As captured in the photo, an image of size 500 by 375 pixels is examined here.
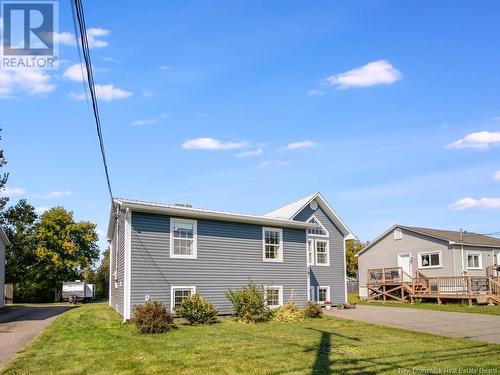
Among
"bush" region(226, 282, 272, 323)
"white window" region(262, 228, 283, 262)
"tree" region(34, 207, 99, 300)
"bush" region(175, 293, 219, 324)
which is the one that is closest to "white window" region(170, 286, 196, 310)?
"bush" region(175, 293, 219, 324)

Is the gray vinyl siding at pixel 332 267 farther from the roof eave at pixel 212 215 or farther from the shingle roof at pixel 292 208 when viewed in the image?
the roof eave at pixel 212 215

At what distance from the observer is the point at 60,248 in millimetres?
41312

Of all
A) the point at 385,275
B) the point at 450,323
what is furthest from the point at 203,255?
the point at 385,275

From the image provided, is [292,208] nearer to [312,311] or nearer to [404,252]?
[312,311]

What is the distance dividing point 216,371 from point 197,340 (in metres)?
3.67

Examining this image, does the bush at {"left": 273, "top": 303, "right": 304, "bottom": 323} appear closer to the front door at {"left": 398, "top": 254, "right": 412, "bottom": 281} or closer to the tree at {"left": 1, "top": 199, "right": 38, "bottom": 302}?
the front door at {"left": 398, "top": 254, "right": 412, "bottom": 281}

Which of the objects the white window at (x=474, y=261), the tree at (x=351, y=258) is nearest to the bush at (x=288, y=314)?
the white window at (x=474, y=261)

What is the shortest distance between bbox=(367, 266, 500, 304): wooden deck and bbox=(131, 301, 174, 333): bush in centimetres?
1914

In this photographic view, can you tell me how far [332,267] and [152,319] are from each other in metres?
14.0

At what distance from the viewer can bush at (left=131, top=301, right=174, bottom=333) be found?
14.4 metres

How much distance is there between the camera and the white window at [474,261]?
1313 inches

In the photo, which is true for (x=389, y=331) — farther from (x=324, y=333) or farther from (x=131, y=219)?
(x=131, y=219)

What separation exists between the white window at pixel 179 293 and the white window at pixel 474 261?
74.8 feet

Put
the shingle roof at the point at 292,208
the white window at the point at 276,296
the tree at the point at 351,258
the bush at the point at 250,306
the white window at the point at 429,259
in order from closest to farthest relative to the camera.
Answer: the bush at the point at 250,306 → the white window at the point at 276,296 → the shingle roof at the point at 292,208 → the white window at the point at 429,259 → the tree at the point at 351,258
